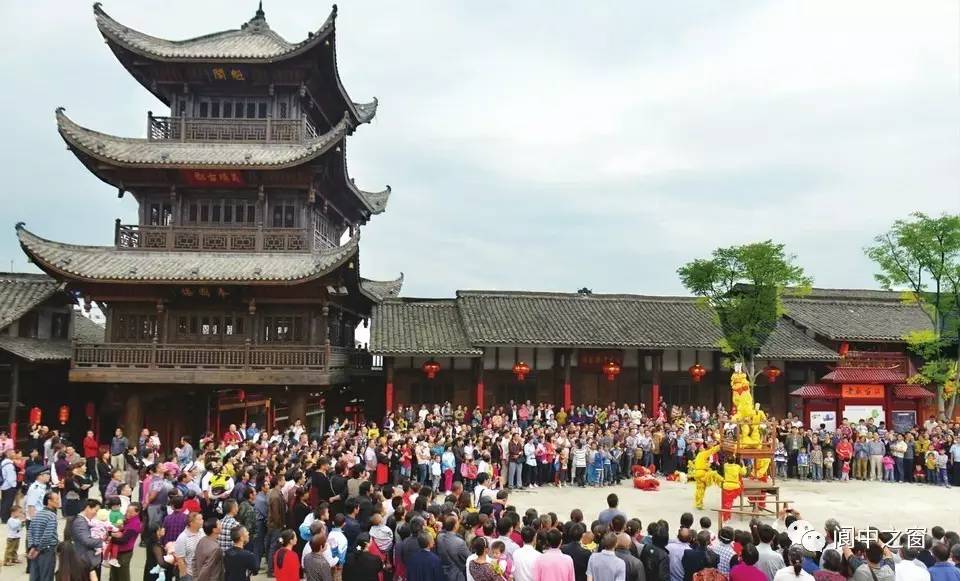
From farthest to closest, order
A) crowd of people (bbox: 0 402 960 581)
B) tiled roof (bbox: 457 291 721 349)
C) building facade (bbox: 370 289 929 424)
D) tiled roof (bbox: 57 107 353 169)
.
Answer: tiled roof (bbox: 457 291 721 349) < building facade (bbox: 370 289 929 424) < tiled roof (bbox: 57 107 353 169) < crowd of people (bbox: 0 402 960 581)

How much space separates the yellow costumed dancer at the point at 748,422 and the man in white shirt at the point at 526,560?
1044cm

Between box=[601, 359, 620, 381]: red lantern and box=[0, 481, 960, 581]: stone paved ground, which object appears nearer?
box=[0, 481, 960, 581]: stone paved ground

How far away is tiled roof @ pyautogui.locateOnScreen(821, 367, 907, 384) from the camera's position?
28.5m

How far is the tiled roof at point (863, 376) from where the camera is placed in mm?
28484

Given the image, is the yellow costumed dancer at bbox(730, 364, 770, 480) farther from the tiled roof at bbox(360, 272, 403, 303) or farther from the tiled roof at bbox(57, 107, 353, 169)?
the tiled roof at bbox(360, 272, 403, 303)

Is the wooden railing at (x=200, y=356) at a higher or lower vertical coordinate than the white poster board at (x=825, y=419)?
higher

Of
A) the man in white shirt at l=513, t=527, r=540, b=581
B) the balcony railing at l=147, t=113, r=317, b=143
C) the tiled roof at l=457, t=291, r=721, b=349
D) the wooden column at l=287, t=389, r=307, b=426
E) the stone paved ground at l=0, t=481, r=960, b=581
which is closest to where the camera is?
the man in white shirt at l=513, t=527, r=540, b=581

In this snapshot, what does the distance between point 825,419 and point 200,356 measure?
82.2 feet

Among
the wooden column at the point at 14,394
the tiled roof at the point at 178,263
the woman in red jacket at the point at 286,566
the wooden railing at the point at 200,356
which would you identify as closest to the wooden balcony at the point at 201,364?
the wooden railing at the point at 200,356

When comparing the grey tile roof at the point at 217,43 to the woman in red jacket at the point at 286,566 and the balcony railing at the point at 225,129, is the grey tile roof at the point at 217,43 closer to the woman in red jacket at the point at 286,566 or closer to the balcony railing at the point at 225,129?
the balcony railing at the point at 225,129

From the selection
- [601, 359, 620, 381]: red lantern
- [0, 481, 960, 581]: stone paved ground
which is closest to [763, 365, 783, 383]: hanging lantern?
[601, 359, 620, 381]: red lantern

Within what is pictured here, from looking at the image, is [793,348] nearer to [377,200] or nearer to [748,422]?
[748,422]

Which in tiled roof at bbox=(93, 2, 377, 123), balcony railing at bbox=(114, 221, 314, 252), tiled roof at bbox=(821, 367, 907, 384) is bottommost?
tiled roof at bbox=(821, 367, 907, 384)

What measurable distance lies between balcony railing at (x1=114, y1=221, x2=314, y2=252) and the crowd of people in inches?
335
